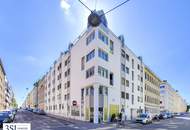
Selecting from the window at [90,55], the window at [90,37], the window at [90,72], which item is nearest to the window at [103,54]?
the window at [90,55]

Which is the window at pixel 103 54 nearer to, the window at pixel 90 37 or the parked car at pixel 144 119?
the window at pixel 90 37

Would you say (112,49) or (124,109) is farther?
(124,109)

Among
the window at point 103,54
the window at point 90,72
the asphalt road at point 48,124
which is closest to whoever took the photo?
the asphalt road at point 48,124

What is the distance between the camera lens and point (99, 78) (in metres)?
39.6

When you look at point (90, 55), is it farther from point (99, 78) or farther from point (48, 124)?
point (48, 124)

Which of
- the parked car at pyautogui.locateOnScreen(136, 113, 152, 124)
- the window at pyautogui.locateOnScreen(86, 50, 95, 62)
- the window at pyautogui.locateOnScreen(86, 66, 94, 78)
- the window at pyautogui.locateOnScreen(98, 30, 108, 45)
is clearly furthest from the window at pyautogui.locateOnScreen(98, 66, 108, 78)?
the parked car at pyautogui.locateOnScreen(136, 113, 152, 124)

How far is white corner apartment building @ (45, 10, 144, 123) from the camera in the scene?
40.0 metres

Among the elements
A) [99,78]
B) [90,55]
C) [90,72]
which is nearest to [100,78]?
[99,78]

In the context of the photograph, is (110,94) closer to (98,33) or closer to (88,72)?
(88,72)

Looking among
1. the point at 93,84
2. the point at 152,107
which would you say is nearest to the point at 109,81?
the point at 93,84

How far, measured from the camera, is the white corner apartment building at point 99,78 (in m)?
40.0

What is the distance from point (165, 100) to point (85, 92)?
85.1m

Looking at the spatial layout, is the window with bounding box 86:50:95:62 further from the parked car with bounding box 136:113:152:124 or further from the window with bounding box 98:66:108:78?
the parked car with bounding box 136:113:152:124

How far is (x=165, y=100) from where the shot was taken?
122 meters
